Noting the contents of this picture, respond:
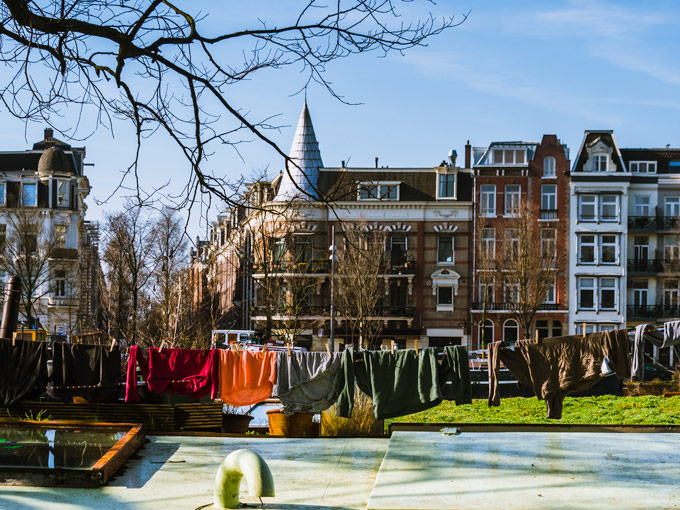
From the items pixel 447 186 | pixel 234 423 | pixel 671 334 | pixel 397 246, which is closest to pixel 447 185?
pixel 447 186

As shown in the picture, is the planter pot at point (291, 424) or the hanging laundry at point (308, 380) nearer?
the hanging laundry at point (308, 380)

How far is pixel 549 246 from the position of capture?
1955 inches

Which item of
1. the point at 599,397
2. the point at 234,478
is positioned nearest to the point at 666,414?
the point at 599,397

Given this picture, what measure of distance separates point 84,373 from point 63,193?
46430mm

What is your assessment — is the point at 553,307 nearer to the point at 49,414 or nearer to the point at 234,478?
the point at 49,414

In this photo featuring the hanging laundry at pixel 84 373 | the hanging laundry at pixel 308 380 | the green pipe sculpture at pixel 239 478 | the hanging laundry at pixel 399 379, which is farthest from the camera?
the hanging laundry at pixel 84 373

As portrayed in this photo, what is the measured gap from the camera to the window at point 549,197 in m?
50.4

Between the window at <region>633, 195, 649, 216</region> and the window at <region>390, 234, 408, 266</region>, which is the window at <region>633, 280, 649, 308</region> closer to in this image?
the window at <region>633, 195, 649, 216</region>

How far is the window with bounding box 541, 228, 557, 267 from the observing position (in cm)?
4875

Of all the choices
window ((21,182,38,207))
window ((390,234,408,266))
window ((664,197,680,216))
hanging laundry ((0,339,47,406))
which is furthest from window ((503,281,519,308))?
hanging laundry ((0,339,47,406))

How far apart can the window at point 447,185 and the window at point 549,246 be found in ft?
18.3

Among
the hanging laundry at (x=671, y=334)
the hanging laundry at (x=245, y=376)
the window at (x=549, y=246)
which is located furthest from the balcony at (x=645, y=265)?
the hanging laundry at (x=245, y=376)

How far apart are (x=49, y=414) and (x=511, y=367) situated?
24.7 ft

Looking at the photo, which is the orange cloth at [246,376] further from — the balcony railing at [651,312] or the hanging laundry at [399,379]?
the balcony railing at [651,312]
